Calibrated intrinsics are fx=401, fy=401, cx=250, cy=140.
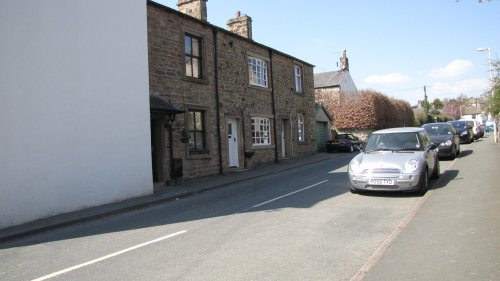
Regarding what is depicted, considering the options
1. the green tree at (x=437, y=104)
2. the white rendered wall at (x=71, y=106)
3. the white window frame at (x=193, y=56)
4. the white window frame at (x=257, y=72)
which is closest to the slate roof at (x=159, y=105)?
the white rendered wall at (x=71, y=106)

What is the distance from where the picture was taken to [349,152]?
28234mm

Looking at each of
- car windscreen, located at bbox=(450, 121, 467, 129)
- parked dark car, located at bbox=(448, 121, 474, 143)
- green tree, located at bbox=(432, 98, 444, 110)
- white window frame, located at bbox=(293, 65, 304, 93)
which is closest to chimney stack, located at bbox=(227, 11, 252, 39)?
white window frame, located at bbox=(293, 65, 304, 93)

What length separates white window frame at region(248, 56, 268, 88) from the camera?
20203mm

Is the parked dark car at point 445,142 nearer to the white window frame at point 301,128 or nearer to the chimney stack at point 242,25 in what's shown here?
the white window frame at point 301,128

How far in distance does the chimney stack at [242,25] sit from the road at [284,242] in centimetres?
1328

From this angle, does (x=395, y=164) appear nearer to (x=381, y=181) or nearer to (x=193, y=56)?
(x=381, y=181)

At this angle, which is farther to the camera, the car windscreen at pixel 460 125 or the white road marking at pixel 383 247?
the car windscreen at pixel 460 125

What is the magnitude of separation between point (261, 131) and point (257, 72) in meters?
3.10

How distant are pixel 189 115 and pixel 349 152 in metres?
15.9

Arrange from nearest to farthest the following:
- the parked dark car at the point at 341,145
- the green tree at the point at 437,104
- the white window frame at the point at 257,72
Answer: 1. the white window frame at the point at 257,72
2. the parked dark car at the point at 341,145
3. the green tree at the point at 437,104

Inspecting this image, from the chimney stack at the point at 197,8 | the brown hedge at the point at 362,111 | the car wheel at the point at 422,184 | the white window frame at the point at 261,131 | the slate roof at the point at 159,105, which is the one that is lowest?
the car wheel at the point at 422,184

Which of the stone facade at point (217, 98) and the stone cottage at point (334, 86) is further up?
the stone cottage at point (334, 86)

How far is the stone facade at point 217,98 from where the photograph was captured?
1404cm

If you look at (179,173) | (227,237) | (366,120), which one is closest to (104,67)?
(179,173)
